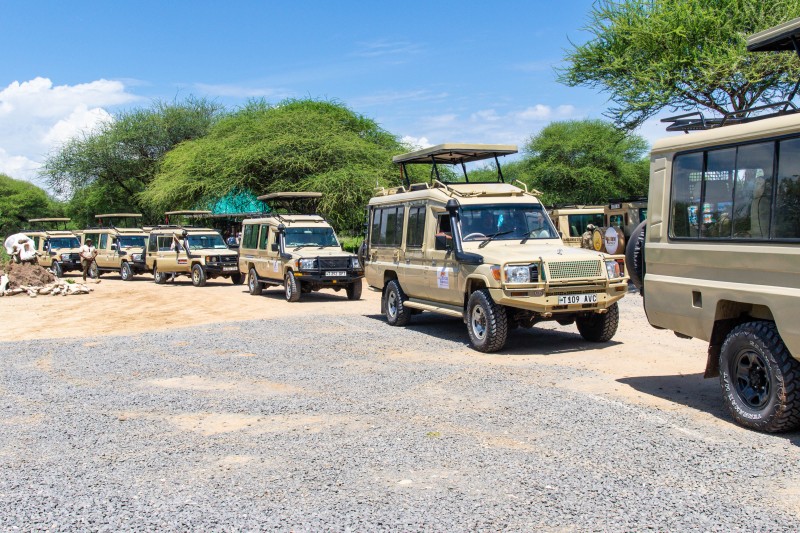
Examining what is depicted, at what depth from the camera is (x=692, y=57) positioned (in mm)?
24484

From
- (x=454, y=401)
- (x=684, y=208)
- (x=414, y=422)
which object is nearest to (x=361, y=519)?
(x=414, y=422)

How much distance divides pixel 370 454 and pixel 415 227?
7582mm

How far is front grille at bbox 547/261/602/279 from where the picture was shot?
34.3ft

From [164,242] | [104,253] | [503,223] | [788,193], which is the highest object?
[788,193]

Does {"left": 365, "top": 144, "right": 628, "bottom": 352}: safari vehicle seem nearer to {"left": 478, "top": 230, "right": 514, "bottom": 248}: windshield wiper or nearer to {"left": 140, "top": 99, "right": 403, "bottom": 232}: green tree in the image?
{"left": 478, "top": 230, "right": 514, "bottom": 248}: windshield wiper

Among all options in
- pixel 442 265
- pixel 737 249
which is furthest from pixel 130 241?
pixel 737 249

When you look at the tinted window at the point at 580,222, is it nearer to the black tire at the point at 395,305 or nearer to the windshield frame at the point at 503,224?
the black tire at the point at 395,305

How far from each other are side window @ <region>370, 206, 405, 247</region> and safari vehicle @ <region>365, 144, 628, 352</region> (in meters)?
0.02

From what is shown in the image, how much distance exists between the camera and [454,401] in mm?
7828

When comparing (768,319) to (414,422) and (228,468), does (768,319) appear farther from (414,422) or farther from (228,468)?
(228,468)

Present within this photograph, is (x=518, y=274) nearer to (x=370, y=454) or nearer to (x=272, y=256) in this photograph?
(x=370, y=454)

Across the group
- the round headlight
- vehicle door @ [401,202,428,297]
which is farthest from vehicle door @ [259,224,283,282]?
the round headlight

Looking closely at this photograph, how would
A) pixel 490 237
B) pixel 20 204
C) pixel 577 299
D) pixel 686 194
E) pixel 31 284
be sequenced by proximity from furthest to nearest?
pixel 20 204
pixel 31 284
pixel 490 237
pixel 577 299
pixel 686 194

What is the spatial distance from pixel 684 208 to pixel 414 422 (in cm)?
304
